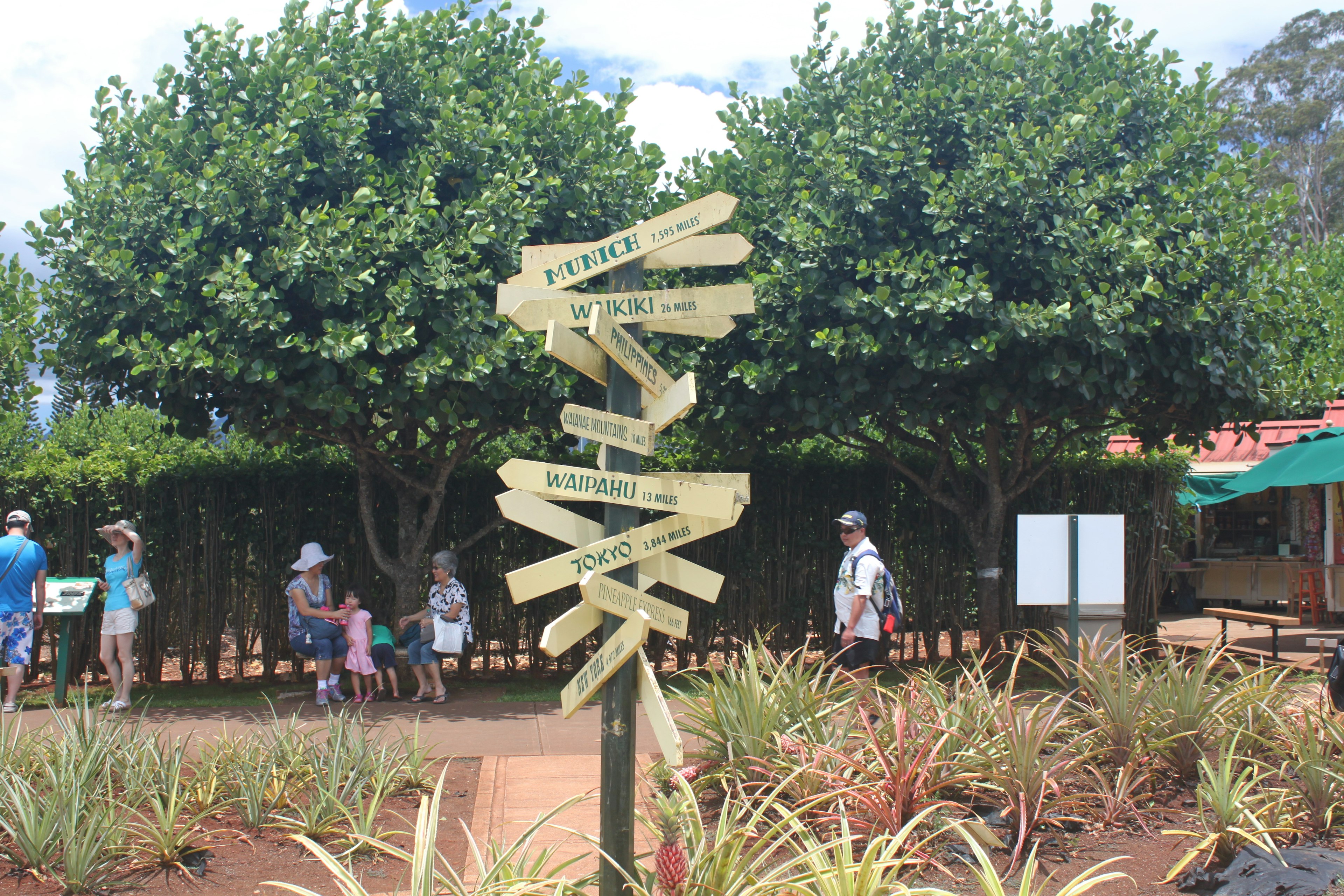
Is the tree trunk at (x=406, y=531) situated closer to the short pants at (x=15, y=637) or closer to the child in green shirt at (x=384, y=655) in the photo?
the child in green shirt at (x=384, y=655)

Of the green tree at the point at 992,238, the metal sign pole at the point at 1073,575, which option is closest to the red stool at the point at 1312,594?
the green tree at the point at 992,238

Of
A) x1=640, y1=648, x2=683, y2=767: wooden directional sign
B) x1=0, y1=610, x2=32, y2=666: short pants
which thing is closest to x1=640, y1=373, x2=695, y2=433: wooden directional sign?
x1=640, y1=648, x2=683, y2=767: wooden directional sign

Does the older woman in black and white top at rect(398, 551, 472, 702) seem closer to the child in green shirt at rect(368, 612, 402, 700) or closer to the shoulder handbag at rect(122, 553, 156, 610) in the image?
the child in green shirt at rect(368, 612, 402, 700)

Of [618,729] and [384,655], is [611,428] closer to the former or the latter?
[618,729]

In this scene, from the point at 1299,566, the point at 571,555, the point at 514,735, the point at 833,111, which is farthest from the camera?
the point at 1299,566

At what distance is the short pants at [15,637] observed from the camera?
7875mm

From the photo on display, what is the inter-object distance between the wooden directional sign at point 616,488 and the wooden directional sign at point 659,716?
45cm

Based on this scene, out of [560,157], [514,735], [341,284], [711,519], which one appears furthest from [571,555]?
[560,157]

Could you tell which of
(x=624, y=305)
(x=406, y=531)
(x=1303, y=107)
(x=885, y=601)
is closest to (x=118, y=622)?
(x=406, y=531)

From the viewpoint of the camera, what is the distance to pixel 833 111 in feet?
28.2

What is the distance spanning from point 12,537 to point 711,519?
23.4ft

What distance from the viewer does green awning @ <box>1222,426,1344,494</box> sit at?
37.3 ft

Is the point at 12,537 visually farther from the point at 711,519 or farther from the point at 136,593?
the point at 711,519

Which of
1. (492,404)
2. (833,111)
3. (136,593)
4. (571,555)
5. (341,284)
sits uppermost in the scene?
(833,111)
